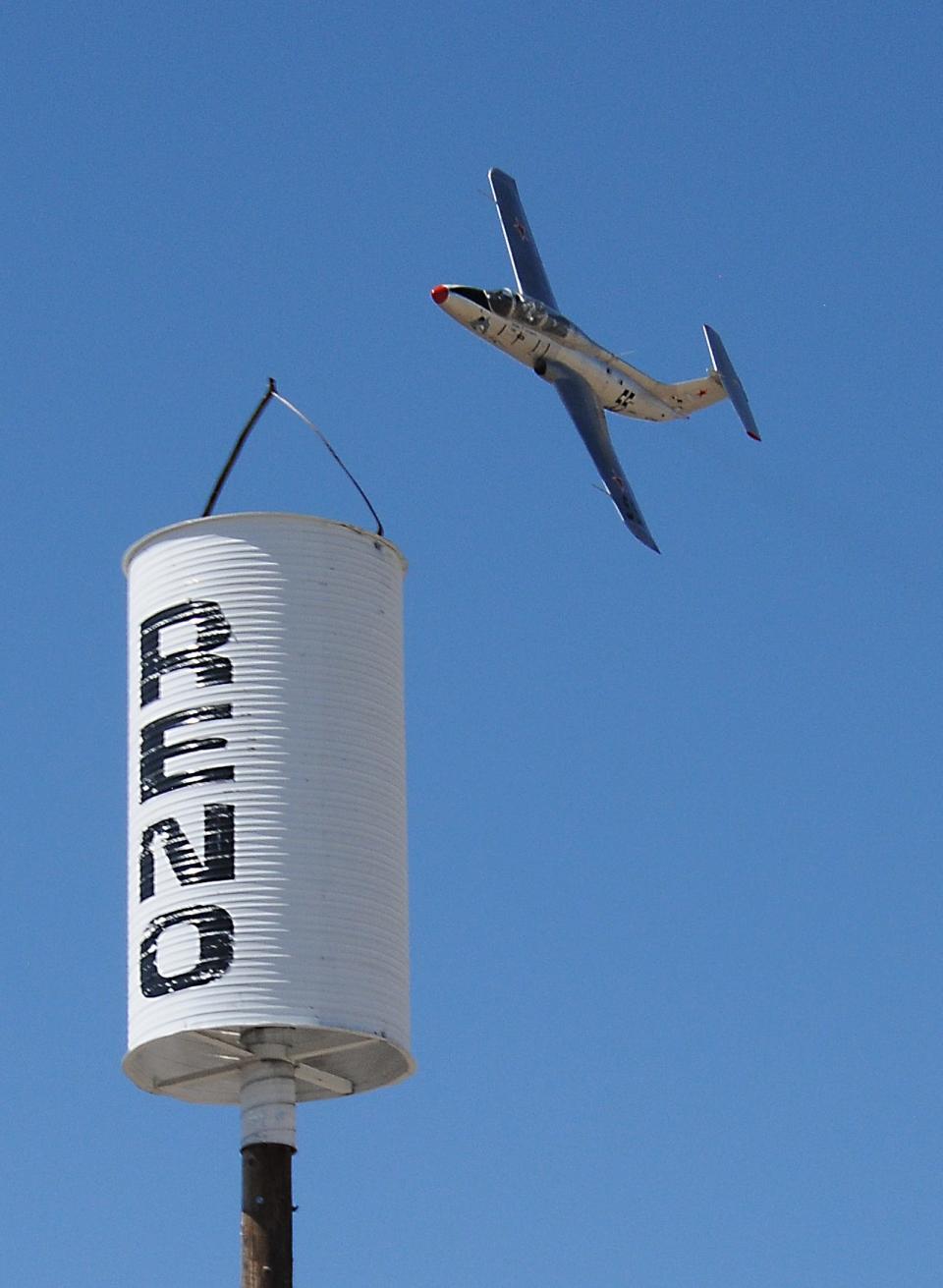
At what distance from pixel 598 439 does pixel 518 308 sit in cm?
648

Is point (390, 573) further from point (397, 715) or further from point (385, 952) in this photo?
point (385, 952)

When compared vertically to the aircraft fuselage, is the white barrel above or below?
below

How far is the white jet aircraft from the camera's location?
66.6 metres

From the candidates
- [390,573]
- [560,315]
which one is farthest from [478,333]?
[390,573]

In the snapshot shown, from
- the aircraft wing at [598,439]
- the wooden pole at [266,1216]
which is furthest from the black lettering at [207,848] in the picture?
the aircraft wing at [598,439]

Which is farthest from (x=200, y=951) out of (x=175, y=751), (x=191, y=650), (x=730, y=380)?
(x=730, y=380)

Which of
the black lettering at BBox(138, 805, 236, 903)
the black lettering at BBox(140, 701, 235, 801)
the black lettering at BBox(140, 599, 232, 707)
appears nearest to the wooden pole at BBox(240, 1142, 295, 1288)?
the black lettering at BBox(138, 805, 236, 903)

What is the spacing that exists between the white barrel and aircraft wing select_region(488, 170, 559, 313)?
163 ft

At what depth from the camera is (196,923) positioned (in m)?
22.9

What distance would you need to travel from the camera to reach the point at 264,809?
23062 mm

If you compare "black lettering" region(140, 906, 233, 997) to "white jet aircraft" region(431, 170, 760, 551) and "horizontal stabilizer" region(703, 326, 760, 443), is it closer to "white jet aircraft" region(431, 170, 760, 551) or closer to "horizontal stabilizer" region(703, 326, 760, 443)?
"white jet aircraft" region(431, 170, 760, 551)

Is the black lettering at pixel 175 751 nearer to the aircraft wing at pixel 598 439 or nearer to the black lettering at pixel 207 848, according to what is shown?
the black lettering at pixel 207 848

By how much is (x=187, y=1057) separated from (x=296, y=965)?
1.69m

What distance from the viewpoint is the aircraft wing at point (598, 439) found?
70500 millimetres
